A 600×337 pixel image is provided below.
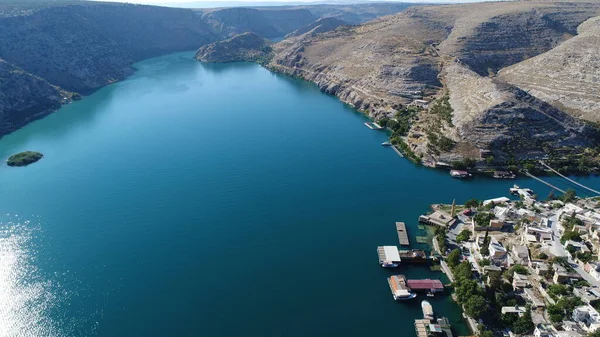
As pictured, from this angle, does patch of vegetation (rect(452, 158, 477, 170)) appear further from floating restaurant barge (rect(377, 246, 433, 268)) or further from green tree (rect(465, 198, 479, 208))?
floating restaurant barge (rect(377, 246, 433, 268))

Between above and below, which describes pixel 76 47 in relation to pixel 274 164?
below

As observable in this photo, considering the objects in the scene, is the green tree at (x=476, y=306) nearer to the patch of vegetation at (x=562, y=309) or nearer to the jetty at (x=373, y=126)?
the patch of vegetation at (x=562, y=309)

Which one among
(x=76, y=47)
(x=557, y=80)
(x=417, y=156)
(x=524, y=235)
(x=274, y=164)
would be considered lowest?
(x=76, y=47)

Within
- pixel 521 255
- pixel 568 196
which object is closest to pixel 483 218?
pixel 521 255

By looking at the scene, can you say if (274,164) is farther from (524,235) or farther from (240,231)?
(524,235)

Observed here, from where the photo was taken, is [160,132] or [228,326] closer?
[228,326]

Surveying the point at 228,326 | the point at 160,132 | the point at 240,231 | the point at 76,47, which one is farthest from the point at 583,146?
the point at 76,47

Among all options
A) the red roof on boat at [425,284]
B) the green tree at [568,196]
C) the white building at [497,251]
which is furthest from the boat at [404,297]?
the green tree at [568,196]
